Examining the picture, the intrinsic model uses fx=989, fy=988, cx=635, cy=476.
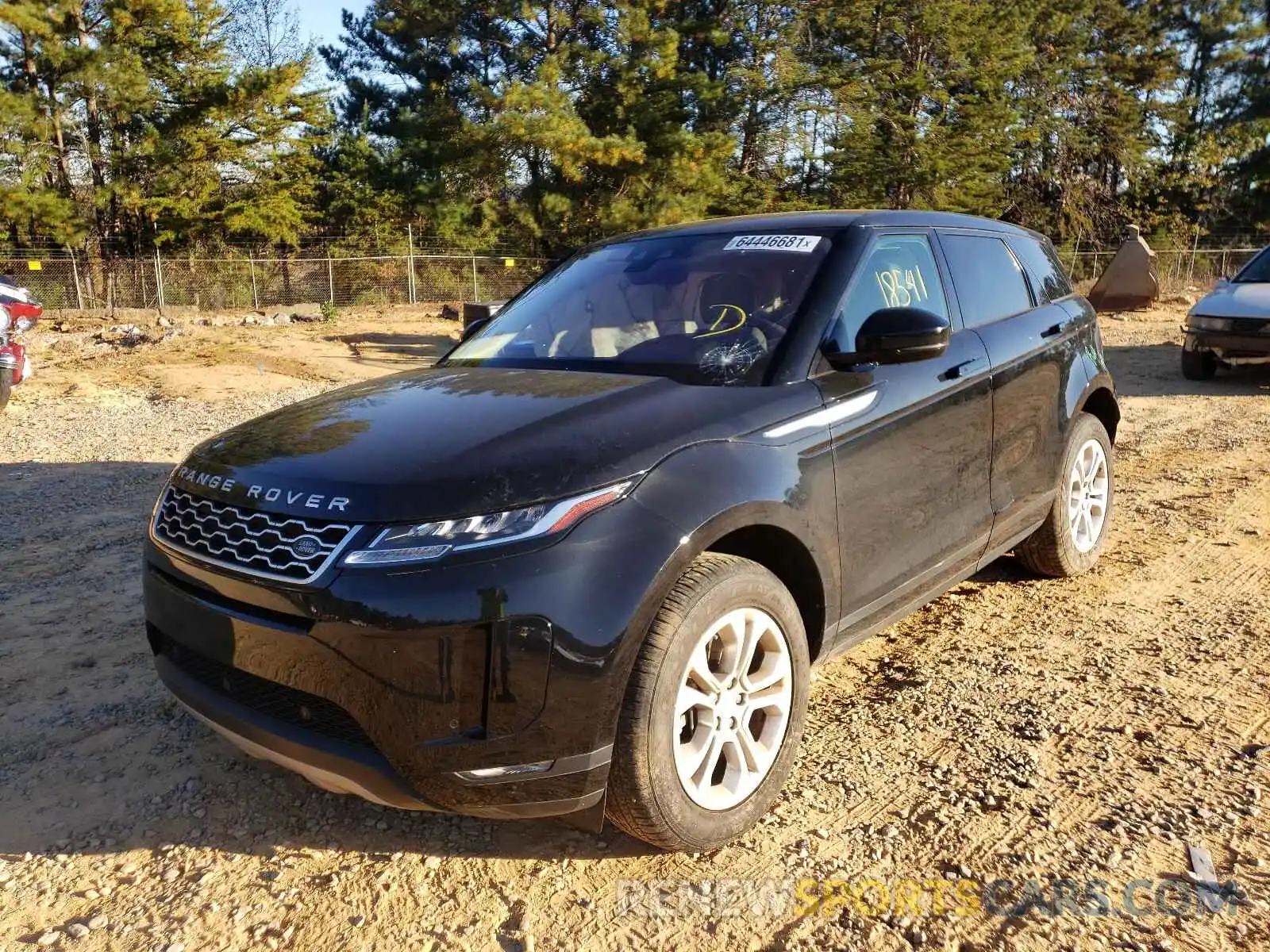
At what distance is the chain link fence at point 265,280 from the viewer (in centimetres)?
2525

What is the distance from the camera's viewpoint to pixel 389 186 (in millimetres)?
32312

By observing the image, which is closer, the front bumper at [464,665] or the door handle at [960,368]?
the front bumper at [464,665]

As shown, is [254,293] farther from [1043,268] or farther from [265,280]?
[1043,268]

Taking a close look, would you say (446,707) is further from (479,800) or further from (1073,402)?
(1073,402)

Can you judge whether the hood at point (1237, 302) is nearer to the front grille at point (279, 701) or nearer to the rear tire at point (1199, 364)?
the rear tire at point (1199, 364)

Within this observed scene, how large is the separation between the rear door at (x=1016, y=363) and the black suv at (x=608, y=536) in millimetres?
155

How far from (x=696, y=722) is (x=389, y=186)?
32.3 m

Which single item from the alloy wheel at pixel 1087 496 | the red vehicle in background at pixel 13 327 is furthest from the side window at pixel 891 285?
the red vehicle in background at pixel 13 327

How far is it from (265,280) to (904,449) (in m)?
26.6

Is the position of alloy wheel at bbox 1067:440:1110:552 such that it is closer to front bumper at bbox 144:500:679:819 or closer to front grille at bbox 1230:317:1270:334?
front bumper at bbox 144:500:679:819

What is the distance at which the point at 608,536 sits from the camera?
2416 mm

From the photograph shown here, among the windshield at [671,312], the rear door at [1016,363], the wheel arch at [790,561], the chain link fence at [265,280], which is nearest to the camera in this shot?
the wheel arch at [790,561]

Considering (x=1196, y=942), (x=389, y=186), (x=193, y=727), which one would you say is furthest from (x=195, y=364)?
(x=389, y=186)

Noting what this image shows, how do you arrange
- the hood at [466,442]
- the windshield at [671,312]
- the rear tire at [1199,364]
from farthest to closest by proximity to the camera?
the rear tire at [1199,364] → the windshield at [671,312] → the hood at [466,442]
